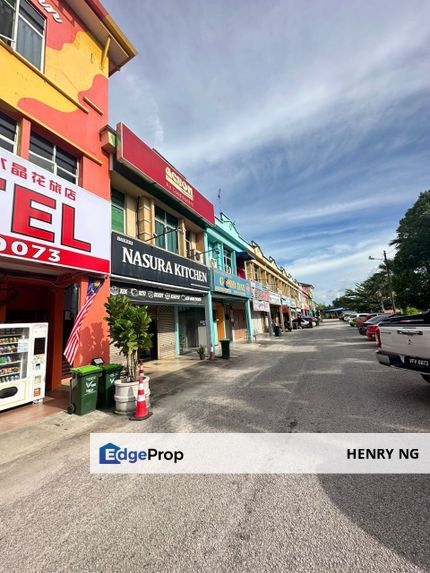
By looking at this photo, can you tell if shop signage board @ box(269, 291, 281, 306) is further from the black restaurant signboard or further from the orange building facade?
the orange building facade

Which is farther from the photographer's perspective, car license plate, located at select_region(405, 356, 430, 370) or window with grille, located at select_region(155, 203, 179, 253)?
window with grille, located at select_region(155, 203, 179, 253)

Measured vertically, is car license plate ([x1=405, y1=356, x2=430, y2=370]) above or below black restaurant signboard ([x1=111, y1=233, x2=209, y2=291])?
below

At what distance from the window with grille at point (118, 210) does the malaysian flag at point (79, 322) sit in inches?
140

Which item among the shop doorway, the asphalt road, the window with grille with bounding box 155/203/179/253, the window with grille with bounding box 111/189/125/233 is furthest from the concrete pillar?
the asphalt road

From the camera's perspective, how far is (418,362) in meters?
5.25

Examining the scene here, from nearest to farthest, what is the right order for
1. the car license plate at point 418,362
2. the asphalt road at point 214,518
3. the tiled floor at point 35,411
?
1. the asphalt road at point 214,518
2. the car license plate at point 418,362
3. the tiled floor at point 35,411

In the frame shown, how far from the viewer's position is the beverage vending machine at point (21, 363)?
6617 millimetres

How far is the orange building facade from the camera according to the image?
649cm

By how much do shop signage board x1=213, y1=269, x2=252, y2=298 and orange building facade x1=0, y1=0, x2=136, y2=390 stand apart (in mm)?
8315

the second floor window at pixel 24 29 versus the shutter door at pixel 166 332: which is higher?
the second floor window at pixel 24 29

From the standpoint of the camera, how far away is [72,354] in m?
6.81

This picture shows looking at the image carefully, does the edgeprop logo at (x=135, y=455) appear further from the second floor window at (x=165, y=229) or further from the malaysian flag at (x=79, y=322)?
the second floor window at (x=165, y=229)

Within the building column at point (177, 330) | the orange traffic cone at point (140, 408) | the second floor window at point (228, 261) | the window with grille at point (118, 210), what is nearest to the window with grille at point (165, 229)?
the window with grille at point (118, 210)

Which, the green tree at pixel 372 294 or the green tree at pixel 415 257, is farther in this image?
the green tree at pixel 372 294
